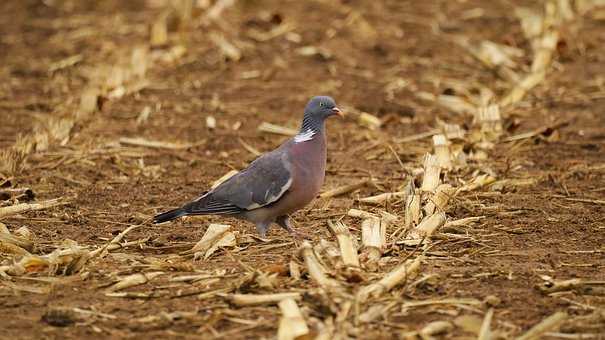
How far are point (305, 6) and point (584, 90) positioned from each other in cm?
511

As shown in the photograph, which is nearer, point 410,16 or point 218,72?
point 218,72

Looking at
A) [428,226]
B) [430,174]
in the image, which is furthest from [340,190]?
[428,226]

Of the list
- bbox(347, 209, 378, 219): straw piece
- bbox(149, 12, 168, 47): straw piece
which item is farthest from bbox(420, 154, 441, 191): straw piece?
bbox(149, 12, 168, 47): straw piece

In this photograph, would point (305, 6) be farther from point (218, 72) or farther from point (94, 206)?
point (94, 206)

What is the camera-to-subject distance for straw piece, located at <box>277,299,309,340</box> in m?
4.87

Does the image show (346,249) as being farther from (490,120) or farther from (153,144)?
(490,120)

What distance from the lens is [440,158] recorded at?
8336 millimetres

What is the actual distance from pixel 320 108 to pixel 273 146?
8.85ft

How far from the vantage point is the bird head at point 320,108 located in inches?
274

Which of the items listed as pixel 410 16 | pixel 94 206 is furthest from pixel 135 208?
pixel 410 16

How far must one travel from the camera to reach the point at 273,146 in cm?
968

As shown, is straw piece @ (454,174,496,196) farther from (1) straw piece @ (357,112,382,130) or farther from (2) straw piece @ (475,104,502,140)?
(1) straw piece @ (357,112,382,130)

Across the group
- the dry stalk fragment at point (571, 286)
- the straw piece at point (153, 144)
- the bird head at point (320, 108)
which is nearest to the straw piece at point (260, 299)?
the dry stalk fragment at point (571, 286)

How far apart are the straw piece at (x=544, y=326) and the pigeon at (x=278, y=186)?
199 cm
